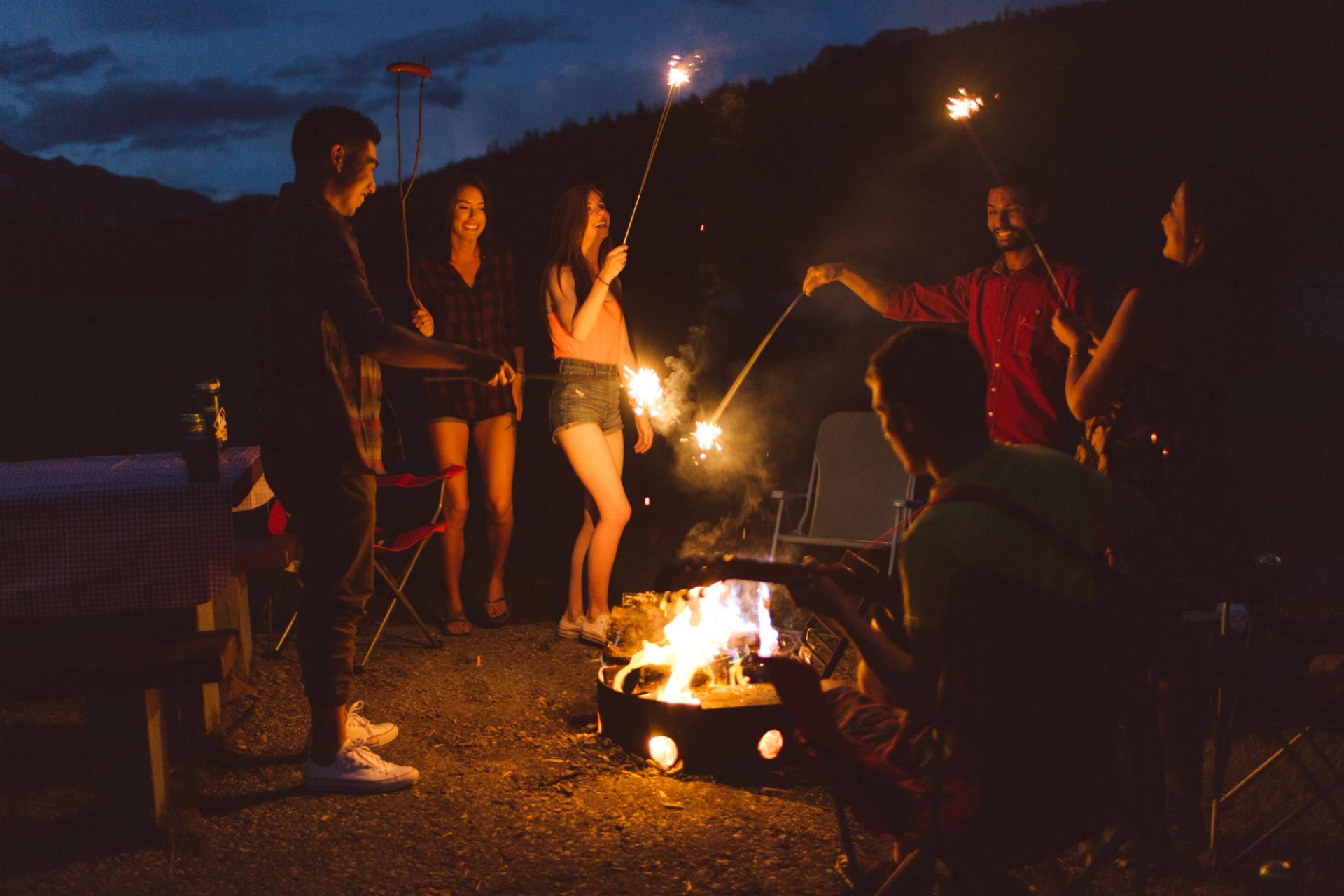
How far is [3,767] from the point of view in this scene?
3.81 m

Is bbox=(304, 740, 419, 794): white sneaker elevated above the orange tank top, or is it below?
below

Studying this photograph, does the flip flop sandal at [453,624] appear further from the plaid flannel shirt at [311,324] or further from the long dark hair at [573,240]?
the plaid flannel shirt at [311,324]

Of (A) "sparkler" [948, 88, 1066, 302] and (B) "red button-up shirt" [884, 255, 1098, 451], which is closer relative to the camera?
(A) "sparkler" [948, 88, 1066, 302]

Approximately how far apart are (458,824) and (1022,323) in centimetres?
274

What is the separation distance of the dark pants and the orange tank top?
175 cm

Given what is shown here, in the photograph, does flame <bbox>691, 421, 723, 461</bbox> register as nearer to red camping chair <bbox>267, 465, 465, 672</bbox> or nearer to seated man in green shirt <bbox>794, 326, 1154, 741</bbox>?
red camping chair <bbox>267, 465, 465, 672</bbox>

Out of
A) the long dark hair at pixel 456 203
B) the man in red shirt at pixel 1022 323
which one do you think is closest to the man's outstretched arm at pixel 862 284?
the man in red shirt at pixel 1022 323

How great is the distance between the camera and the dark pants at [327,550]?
3299mm

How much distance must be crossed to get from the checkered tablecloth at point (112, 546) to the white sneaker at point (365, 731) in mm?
801

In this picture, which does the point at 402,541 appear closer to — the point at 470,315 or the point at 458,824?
the point at 470,315

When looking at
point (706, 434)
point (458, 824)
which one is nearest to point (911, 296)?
point (706, 434)

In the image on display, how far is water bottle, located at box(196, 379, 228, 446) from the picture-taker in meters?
3.69

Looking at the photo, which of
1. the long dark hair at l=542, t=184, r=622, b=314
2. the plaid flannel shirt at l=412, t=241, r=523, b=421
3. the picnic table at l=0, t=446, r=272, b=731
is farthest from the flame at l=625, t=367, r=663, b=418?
the picnic table at l=0, t=446, r=272, b=731

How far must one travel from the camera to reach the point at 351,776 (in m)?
3.55
